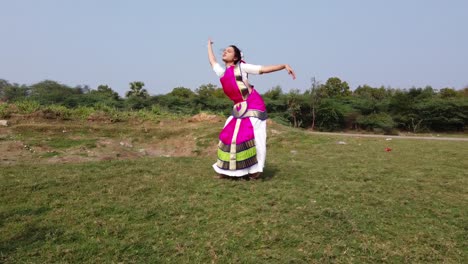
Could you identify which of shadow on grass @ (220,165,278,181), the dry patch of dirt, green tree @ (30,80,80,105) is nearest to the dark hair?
shadow on grass @ (220,165,278,181)

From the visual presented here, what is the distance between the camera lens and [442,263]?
2.86 metres

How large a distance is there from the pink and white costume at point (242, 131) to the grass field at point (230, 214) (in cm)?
30

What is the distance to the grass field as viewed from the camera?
294 centimetres

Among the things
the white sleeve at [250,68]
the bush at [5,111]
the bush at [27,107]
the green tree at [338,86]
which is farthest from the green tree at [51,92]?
Answer: the green tree at [338,86]

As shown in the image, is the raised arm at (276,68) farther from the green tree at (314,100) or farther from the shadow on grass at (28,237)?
the green tree at (314,100)

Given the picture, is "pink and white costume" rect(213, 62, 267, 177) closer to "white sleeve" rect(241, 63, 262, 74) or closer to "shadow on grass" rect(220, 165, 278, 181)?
"white sleeve" rect(241, 63, 262, 74)

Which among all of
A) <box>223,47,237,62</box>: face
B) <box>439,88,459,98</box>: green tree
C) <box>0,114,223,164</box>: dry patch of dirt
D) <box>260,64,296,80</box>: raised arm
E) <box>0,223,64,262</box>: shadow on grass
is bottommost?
<box>0,223,64,262</box>: shadow on grass

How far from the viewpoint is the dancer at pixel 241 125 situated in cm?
531

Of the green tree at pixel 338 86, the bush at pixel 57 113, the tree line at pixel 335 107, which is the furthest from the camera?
the green tree at pixel 338 86

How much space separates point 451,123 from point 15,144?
24.3m

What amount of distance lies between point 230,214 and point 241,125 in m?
1.93

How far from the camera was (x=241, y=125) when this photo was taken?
5441 mm

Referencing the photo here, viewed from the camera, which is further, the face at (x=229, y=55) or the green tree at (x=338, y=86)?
the green tree at (x=338, y=86)

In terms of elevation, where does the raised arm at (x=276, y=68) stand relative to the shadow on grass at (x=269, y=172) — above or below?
above
